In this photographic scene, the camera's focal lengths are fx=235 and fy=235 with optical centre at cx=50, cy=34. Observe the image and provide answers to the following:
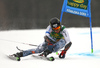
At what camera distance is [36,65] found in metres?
4.75

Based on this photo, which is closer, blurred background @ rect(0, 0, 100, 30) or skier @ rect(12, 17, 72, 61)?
skier @ rect(12, 17, 72, 61)

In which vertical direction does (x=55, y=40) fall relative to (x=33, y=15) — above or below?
below

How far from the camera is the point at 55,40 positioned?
229 inches

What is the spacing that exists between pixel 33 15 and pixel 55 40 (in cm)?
1077

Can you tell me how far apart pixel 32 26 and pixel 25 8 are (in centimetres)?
192

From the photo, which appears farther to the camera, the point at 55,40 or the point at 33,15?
the point at 33,15

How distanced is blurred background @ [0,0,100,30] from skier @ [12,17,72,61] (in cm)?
896

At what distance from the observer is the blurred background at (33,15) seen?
49.4ft

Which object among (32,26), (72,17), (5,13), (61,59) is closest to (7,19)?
(5,13)

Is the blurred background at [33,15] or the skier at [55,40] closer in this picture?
the skier at [55,40]

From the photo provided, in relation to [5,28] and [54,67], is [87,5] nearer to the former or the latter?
[54,67]

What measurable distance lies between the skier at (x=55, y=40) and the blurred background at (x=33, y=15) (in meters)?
8.96

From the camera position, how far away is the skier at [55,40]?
220 inches

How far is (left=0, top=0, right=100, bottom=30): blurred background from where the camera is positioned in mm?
15059
